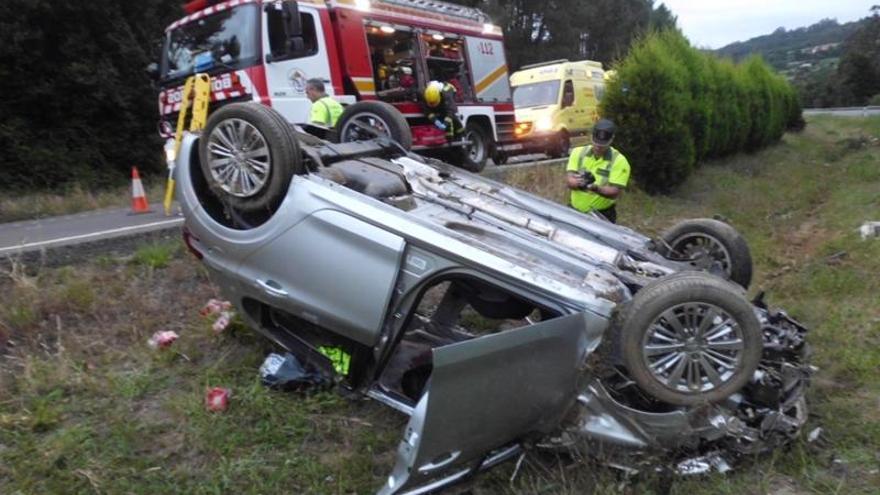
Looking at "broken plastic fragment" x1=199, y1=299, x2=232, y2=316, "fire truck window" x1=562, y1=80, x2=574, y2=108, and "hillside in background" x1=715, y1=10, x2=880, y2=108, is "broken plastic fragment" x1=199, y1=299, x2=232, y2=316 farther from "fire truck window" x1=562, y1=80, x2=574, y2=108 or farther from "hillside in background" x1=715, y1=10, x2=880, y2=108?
"hillside in background" x1=715, y1=10, x2=880, y2=108

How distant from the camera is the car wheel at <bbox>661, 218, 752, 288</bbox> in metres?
4.14

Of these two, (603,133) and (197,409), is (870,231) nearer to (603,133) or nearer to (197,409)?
(603,133)

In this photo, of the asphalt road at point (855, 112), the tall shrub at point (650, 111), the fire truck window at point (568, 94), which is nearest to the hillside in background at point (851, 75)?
the asphalt road at point (855, 112)

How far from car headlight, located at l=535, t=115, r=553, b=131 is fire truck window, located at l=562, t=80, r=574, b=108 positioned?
80 centimetres

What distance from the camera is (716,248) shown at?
423 cm

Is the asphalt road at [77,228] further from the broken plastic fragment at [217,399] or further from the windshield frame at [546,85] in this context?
the windshield frame at [546,85]

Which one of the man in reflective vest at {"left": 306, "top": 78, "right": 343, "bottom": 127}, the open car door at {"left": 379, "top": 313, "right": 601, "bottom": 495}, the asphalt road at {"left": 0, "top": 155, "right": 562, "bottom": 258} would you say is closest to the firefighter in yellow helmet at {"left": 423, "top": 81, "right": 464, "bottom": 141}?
the asphalt road at {"left": 0, "top": 155, "right": 562, "bottom": 258}

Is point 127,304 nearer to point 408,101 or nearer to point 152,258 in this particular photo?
Result: point 152,258

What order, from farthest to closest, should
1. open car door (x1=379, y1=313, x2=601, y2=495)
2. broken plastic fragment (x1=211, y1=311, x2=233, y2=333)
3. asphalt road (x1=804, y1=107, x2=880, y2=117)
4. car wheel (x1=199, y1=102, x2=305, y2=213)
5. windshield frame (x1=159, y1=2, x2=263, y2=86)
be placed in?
1. asphalt road (x1=804, y1=107, x2=880, y2=117)
2. windshield frame (x1=159, y1=2, x2=263, y2=86)
3. broken plastic fragment (x1=211, y1=311, x2=233, y2=333)
4. car wheel (x1=199, y1=102, x2=305, y2=213)
5. open car door (x1=379, y1=313, x2=601, y2=495)

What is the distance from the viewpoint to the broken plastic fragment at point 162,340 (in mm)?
4215

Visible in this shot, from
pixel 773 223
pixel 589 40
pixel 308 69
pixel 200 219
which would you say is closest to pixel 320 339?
pixel 200 219

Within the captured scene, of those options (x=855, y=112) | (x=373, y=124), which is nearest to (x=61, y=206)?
(x=373, y=124)

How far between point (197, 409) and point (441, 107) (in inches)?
288

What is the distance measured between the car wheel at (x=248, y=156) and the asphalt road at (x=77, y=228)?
2.68m
